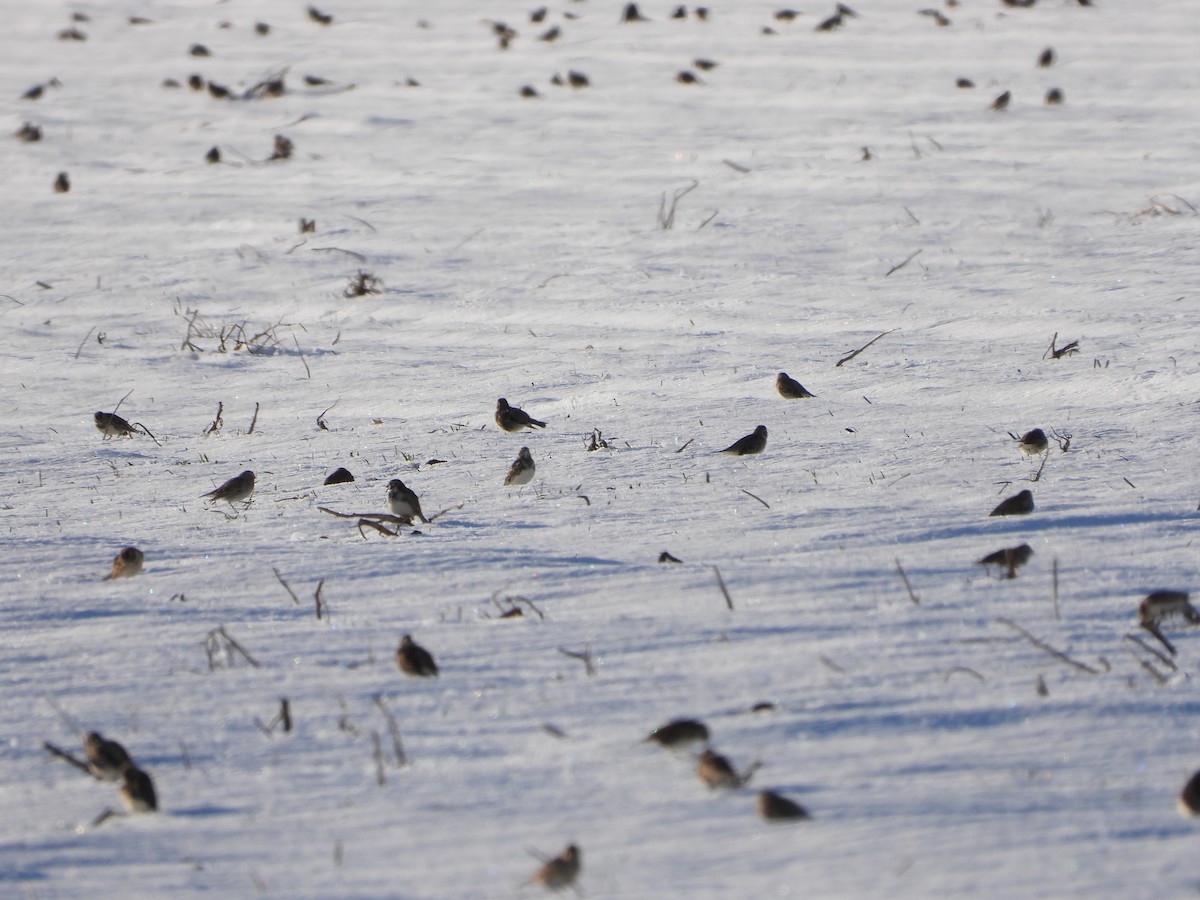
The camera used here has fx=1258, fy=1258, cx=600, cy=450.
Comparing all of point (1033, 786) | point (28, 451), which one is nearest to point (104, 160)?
point (28, 451)

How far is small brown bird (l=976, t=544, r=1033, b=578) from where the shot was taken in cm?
261

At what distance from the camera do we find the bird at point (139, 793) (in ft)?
6.38

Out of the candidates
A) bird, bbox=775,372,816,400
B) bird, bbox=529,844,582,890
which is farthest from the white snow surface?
bird, bbox=775,372,816,400

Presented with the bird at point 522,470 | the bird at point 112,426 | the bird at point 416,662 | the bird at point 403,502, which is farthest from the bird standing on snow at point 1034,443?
the bird at point 112,426

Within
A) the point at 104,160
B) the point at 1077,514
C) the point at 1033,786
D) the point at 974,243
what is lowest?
the point at 104,160

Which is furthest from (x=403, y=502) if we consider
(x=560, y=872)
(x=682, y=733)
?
(x=560, y=872)

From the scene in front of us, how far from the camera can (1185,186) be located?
237 inches

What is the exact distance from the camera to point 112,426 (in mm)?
4070

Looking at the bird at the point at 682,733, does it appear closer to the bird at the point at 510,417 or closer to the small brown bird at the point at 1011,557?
the small brown bird at the point at 1011,557

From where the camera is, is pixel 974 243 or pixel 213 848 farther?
pixel 974 243

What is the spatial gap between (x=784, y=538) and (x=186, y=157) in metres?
6.00

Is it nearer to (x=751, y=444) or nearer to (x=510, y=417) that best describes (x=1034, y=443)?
(x=751, y=444)

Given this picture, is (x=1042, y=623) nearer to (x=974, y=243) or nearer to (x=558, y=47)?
(x=974, y=243)

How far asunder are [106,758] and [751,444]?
2000mm
